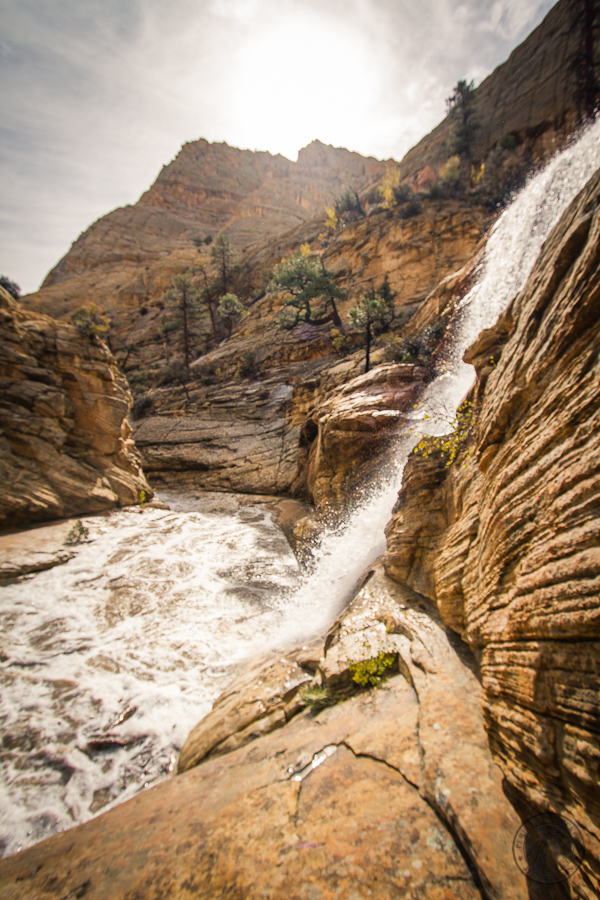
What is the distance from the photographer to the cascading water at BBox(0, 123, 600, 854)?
423cm

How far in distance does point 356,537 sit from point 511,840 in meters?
8.06

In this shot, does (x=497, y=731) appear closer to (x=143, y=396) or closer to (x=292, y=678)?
(x=292, y=678)

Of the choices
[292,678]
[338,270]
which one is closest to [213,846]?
[292,678]

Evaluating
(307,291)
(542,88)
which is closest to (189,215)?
(307,291)

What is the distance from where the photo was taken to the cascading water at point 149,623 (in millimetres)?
4234

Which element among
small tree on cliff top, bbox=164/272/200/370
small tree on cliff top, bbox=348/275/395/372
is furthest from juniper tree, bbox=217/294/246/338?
small tree on cliff top, bbox=348/275/395/372

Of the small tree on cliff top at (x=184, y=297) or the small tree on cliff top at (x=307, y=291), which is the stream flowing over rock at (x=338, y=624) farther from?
the small tree on cliff top at (x=184, y=297)

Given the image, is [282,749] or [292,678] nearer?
[282,749]

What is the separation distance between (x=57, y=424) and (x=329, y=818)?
13986 millimetres

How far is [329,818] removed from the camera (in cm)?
225

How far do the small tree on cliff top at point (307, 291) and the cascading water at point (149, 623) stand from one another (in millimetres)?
12917

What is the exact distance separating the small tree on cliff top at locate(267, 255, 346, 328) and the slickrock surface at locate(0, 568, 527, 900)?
24.0 metres

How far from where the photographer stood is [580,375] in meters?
2.67

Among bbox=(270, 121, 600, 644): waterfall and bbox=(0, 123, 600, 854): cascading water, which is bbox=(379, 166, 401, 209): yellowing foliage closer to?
bbox=(270, 121, 600, 644): waterfall
